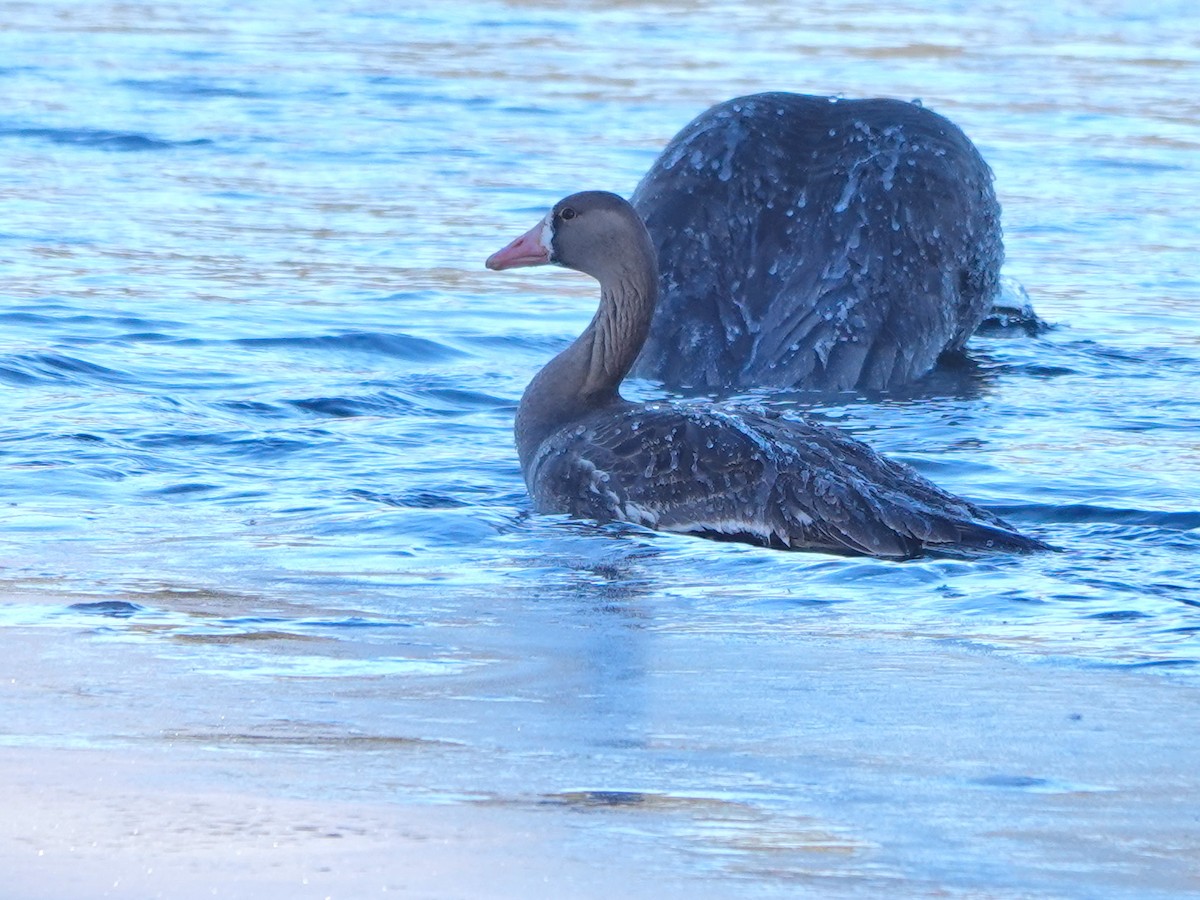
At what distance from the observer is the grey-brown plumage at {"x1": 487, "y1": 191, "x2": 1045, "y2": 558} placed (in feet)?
22.4

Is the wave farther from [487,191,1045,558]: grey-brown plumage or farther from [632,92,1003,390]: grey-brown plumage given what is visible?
[487,191,1045,558]: grey-brown plumage

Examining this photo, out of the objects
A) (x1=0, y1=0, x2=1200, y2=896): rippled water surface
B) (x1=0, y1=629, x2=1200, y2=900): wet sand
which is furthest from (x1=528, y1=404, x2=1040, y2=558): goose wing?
(x1=0, y1=629, x2=1200, y2=900): wet sand

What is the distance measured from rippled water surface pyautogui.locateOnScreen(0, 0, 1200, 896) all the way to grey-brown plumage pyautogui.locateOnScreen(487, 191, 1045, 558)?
179 mm

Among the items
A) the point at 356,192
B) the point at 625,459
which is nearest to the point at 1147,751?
the point at 625,459

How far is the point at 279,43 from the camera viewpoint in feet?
76.1

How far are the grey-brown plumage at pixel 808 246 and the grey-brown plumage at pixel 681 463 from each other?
5.77 feet

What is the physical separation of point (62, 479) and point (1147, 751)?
3.97m

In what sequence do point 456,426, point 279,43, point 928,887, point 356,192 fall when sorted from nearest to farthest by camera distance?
1. point 928,887
2. point 456,426
3. point 356,192
4. point 279,43

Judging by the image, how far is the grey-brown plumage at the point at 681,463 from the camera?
681cm

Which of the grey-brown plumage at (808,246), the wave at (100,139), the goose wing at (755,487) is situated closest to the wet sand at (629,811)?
the goose wing at (755,487)

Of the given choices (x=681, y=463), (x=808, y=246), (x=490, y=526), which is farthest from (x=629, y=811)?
(x=808, y=246)

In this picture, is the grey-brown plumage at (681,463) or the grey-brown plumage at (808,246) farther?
the grey-brown plumage at (808,246)

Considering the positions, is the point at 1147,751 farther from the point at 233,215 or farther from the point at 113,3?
the point at 113,3

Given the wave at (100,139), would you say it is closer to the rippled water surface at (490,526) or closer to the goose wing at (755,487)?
the rippled water surface at (490,526)
